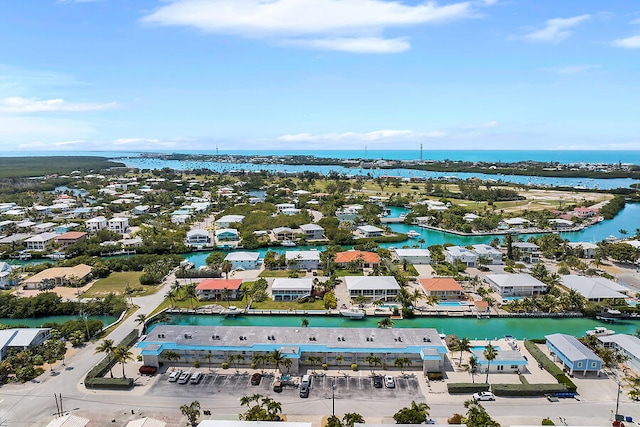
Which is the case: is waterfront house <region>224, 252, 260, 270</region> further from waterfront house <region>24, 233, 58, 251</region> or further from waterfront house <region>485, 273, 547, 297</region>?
waterfront house <region>24, 233, 58, 251</region>

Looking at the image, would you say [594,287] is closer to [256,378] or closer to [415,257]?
[415,257]

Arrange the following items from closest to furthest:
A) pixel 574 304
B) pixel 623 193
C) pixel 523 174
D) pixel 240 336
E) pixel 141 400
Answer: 1. pixel 141 400
2. pixel 240 336
3. pixel 574 304
4. pixel 623 193
5. pixel 523 174

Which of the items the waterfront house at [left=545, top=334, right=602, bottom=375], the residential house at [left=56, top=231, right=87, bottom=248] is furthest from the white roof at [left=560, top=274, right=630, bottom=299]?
the residential house at [left=56, top=231, right=87, bottom=248]

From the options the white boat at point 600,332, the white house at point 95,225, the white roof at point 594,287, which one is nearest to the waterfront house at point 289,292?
the white boat at point 600,332

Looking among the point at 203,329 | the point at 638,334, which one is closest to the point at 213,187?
the point at 203,329

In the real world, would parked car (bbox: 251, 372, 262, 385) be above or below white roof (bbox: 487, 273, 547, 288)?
below

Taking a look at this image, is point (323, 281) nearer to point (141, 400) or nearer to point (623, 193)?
point (141, 400)

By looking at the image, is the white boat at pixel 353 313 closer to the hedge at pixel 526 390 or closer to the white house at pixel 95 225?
the hedge at pixel 526 390
